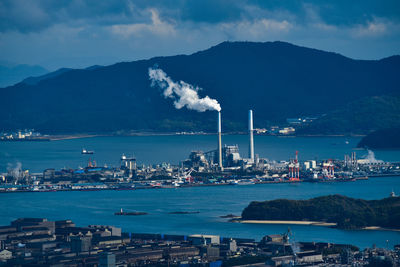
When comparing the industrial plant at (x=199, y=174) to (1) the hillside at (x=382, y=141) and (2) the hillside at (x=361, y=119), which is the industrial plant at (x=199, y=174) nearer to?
(1) the hillside at (x=382, y=141)

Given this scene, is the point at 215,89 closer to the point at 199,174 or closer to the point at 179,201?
the point at 199,174

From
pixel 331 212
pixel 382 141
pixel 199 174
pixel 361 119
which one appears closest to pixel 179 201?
pixel 331 212

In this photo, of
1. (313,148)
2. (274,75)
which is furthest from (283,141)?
(274,75)

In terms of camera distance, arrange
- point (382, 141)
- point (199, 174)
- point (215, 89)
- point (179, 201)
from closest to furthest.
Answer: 1. point (179, 201)
2. point (199, 174)
3. point (382, 141)
4. point (215, 89)

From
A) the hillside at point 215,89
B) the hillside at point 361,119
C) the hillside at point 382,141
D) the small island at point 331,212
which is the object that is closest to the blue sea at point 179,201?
the small island at point 331,212

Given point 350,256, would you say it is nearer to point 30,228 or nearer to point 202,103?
point 30,228
